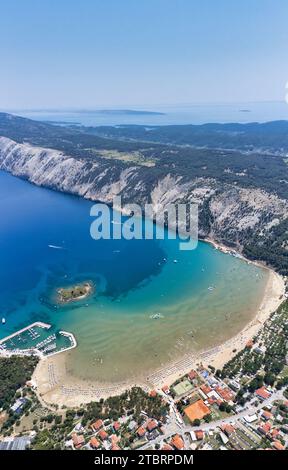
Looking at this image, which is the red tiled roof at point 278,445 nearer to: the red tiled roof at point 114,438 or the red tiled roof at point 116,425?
the red tiled roof at point 114,438

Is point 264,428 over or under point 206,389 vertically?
over

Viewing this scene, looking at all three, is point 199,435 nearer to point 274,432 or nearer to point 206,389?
point 206,389

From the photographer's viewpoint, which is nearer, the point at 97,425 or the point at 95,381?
the point at 97,425

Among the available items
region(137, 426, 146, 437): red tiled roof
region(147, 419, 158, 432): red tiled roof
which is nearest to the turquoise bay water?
region(147, 419, 158, 432): red tiled roof

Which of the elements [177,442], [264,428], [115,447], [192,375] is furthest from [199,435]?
[192,375]

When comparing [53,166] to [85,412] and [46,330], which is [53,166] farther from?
[85,412]

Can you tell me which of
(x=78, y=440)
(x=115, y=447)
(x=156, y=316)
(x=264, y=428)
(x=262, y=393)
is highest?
(x=156, y=316)
